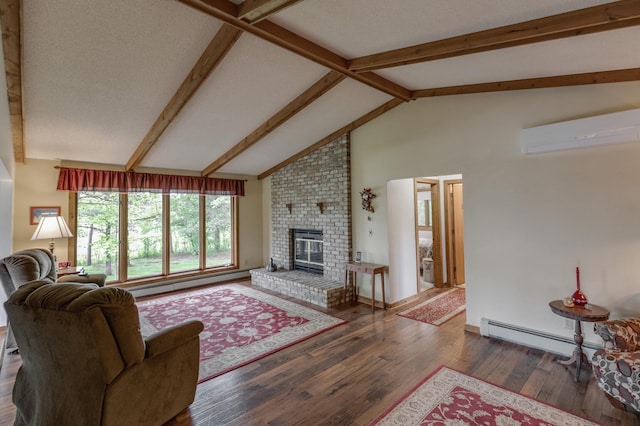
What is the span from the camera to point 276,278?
19.0ft

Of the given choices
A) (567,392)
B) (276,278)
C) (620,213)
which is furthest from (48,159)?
(620,213)

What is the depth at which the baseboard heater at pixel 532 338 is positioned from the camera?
3049 millimetres

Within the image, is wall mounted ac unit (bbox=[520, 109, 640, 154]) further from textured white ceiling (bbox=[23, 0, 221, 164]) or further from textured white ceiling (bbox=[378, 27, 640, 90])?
textured white ceiling (bbox=[23, 0, 221, 164])

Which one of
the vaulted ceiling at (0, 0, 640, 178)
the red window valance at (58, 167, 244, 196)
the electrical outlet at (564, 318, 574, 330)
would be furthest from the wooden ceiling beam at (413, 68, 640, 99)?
the red window valance at (58, 167, 244, 196)

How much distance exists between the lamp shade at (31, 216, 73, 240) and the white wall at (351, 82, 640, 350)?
195 inches

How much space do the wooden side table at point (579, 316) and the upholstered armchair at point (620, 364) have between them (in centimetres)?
19

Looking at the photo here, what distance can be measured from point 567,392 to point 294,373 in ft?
7.64

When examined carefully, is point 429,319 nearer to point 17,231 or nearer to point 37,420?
point 37,420

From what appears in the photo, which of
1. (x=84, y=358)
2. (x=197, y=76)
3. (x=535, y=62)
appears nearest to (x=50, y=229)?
(x=197, y=76)

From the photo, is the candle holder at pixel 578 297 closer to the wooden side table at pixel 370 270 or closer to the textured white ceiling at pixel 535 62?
the textured white ceiling at pixel 535 62

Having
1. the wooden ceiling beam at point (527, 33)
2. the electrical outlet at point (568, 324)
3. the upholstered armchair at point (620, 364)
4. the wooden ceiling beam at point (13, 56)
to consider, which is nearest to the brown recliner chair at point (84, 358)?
the wooden ceiling beam at point (13, 56)

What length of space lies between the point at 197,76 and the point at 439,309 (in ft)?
14.8

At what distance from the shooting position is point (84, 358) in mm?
1763

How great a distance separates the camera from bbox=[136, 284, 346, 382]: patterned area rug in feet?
10.6
